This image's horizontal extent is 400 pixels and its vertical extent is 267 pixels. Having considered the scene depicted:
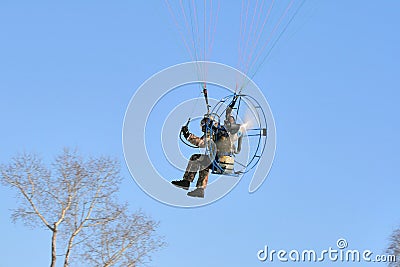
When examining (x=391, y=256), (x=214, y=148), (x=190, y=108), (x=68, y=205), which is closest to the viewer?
(x=214, y=148)

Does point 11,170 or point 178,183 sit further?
point 11,170

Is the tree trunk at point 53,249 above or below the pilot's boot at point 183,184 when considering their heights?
above

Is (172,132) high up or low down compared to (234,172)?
up

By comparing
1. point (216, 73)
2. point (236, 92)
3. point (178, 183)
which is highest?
point (216, 73)

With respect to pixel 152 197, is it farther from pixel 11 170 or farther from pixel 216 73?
pixel 11 170

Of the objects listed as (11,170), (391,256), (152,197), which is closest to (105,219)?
(11,170)

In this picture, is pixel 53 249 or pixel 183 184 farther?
Answer: pixel 53 249

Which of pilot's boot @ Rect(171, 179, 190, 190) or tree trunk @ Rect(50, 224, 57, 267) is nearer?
pilot's boot @ Rect(171, 179, 190, 190)

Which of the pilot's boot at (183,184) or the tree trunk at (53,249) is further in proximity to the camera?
the tree trunk at (53,249)

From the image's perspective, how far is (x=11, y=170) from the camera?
29312 millimetres

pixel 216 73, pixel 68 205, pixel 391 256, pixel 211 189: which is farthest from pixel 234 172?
pixel 391 256

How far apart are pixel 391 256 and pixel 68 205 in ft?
41.8

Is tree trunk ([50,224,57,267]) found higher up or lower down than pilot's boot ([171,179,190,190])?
higher up

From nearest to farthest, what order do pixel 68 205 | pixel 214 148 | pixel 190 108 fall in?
pixel 214 148 → pixel 190 108 → pixel 68 205
